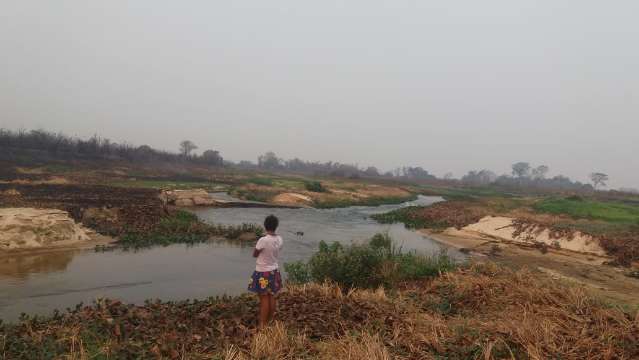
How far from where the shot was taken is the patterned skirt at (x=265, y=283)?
7.04m

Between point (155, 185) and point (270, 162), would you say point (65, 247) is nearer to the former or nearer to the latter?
point (155, 185)

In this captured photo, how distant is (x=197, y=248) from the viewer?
17.5m

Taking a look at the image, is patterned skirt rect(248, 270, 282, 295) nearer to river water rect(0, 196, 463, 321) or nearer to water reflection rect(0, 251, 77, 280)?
river water rect(0, 196, 463, 321)

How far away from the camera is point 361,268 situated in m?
11.3

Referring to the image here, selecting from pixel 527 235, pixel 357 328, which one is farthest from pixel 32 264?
pixel 527 235

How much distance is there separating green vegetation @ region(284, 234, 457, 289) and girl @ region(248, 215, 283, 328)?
3387 millimetres

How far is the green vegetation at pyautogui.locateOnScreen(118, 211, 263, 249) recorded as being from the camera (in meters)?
17.5

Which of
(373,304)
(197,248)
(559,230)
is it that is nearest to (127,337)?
(373,304)

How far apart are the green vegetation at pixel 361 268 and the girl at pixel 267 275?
3.39 meters

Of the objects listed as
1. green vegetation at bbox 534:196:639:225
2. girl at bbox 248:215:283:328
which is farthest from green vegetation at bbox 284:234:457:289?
green vegetation at bbox 534:196:639:225

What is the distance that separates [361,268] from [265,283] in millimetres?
4794

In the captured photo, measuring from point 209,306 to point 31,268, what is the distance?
8171mm

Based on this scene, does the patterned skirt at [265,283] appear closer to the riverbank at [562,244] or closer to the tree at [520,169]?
the riverbank at [562,244]

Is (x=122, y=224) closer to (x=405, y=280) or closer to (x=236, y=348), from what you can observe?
(x=405, y=280)
